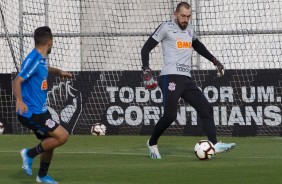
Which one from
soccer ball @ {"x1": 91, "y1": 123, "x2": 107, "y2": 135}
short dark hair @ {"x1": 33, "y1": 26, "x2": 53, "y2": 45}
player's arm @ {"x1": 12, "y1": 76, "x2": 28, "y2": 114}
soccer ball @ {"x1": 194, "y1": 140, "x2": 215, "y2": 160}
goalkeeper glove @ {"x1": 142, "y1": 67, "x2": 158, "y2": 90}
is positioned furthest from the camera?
soccer ball @ {"x1": 91, "y1": 123, "x2": 107, "y2": 135}

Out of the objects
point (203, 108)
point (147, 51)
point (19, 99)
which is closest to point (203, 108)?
point (203, 108)

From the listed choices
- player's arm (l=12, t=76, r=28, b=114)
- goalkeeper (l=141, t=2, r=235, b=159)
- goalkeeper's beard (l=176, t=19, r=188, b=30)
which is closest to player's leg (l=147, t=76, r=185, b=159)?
goalkeeper (l=141, t=2, r=235, b=159)

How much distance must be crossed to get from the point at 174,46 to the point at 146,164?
2164 millimetres

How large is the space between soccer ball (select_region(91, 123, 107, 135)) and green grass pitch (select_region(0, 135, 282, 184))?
6.71 ft

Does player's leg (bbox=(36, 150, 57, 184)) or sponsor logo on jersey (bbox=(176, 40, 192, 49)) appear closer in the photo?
player's leg (bbox=(36, 150, 57, 184))

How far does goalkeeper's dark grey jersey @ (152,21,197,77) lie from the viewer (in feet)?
48.7

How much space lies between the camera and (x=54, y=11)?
2333 centimetres

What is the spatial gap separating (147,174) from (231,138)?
8234 millimetres

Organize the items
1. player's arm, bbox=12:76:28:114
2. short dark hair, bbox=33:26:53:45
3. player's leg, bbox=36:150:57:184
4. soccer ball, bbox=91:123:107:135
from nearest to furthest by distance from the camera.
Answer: player's arm, bbox=12:76:28:114 < player's leg, bbox=36:150:57:184 < short dark hair, bbox=33:26:53:45 < soccer ball, bbox=91:123:107:135

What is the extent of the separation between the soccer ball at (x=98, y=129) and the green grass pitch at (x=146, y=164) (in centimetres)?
204

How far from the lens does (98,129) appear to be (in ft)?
71.2

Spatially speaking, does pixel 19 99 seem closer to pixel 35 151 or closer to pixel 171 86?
pixel 35 151

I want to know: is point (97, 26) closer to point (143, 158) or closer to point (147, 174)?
point (143, 158)

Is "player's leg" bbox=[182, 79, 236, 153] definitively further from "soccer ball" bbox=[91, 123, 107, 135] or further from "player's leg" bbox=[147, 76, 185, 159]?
"soccer ball" bbox=[91, 123, 107, 135]
